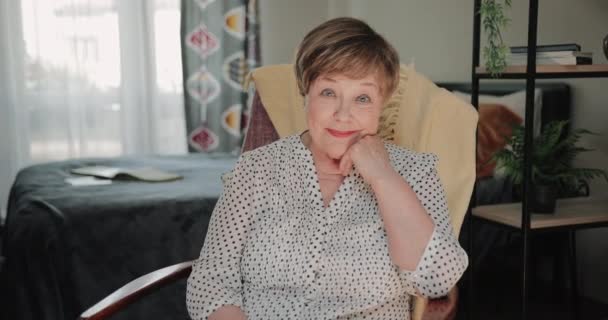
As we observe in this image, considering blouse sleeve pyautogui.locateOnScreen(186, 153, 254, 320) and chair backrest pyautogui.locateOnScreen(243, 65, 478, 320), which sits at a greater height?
chair backrest pyautogui.locateOnScreen(243, 65, 478, 320)

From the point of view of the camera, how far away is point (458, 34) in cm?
368

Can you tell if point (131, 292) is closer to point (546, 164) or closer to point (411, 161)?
point (411, 161)

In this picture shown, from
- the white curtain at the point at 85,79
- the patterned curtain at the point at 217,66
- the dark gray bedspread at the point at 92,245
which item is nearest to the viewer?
the dark gray bedspread at the point at 92,245

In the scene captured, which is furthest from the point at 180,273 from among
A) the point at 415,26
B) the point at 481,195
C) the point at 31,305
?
the point at 415,26

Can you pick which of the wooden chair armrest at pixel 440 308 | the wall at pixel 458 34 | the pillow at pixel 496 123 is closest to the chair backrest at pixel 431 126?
the wooden chair armrest at pixel 440 308

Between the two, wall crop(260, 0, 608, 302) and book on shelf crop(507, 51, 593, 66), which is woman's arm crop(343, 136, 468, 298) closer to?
book on shelf crop(507, 51, 593, 66)

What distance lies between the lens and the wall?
9.41 feet

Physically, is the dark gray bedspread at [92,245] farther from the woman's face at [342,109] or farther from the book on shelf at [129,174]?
the woman's face at [342,109]

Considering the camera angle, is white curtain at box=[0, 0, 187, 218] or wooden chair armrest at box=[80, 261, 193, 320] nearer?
wooden chair armrest at box=[80, 261, 193, 320]

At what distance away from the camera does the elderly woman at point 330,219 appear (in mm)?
1397

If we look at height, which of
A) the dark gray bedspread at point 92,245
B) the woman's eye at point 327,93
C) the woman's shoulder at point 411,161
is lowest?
the dark gray bedspread at point 92,245

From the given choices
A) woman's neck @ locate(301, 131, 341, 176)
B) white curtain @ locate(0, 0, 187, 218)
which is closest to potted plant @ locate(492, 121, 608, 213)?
woman's neck @ locate(301, 131, 341, 176)

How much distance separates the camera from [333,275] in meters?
1.41

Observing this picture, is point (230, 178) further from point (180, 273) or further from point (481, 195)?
A: point (481, 195)
